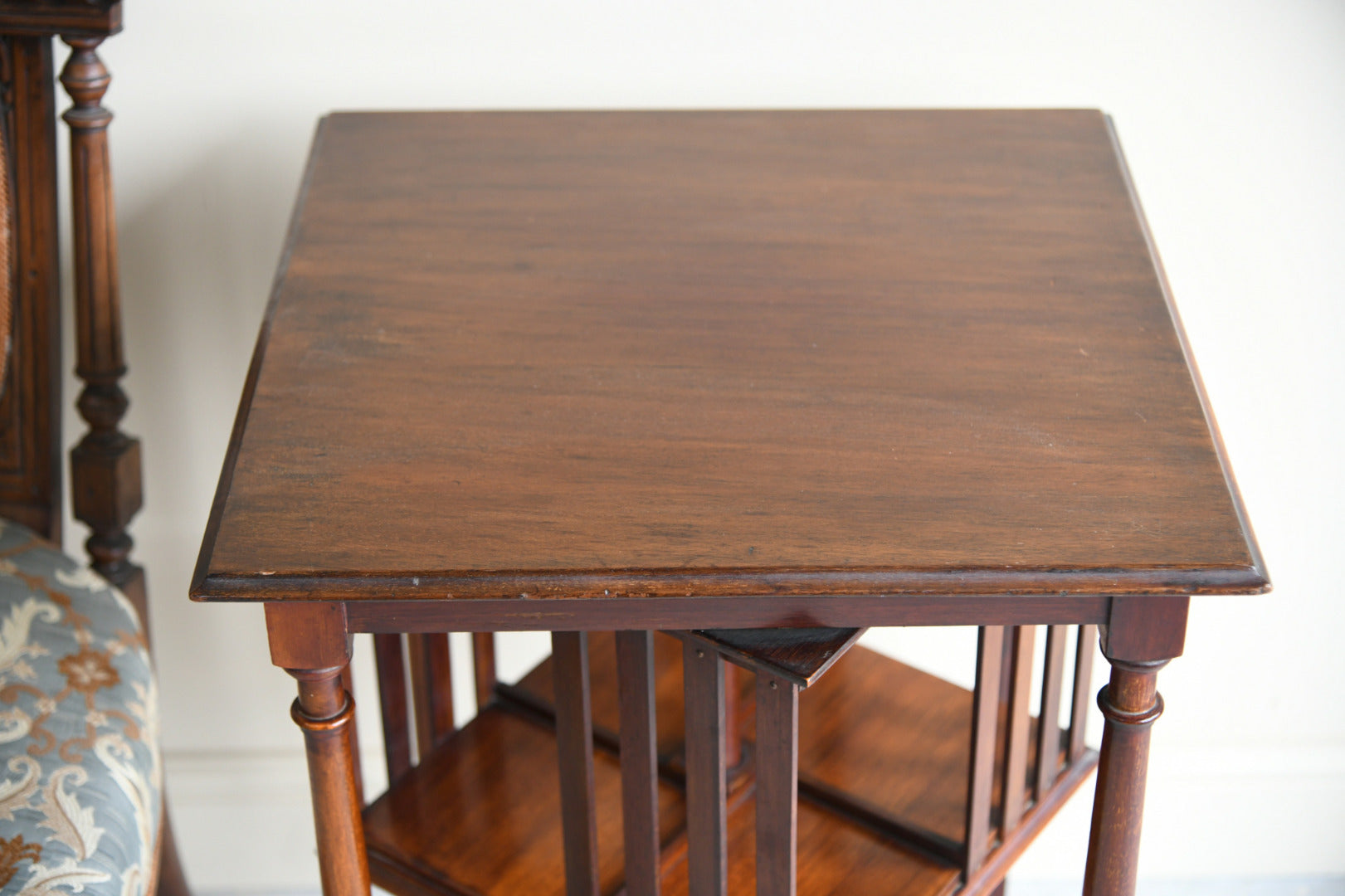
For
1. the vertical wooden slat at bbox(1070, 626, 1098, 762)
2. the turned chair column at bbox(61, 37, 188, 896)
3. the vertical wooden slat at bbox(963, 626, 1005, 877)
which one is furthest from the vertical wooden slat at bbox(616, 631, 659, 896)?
the turned chair column at bbox(61, 37, 188, 896)

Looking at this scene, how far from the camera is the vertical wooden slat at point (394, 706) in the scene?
112 cm

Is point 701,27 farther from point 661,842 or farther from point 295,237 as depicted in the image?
point 661,842

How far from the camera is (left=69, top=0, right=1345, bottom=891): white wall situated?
51.3 inches

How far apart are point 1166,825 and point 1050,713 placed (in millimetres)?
791

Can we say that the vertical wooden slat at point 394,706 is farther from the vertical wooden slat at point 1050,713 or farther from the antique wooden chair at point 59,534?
the vertical wooden slat at point 1050,713

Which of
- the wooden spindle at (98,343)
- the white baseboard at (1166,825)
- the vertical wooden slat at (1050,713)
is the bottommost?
the white baseboard at (1166,825)

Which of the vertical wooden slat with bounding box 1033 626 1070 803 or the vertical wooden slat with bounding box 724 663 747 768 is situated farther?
the vertical wooden slat with bounding box 724 663 747 768

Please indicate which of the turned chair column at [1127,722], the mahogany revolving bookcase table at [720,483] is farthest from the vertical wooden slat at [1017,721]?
the turned chair column at [1127,722]

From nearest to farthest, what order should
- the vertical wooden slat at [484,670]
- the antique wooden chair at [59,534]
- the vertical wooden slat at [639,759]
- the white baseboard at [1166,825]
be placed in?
1. the vertical wooden slat at [639,759]
2. the antique wooden chair at [59,534]
3. the vertical wooden slat at [484,670]
4. the white baseboard at [1166,825]

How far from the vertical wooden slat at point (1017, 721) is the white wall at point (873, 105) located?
560 mm

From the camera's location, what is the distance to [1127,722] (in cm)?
80

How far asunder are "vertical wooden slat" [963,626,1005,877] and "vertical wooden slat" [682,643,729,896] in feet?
0.67

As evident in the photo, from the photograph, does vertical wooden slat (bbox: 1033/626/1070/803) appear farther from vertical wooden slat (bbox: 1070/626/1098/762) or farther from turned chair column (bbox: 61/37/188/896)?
turned chair column (bbox: 61/37/188/896)

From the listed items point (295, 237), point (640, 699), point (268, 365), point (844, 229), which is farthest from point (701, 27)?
point (640, 699)
